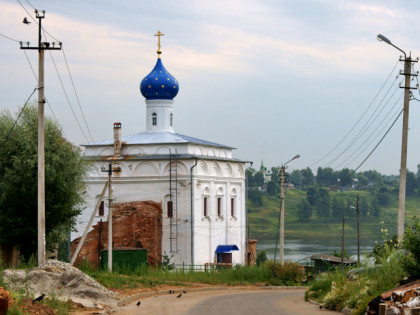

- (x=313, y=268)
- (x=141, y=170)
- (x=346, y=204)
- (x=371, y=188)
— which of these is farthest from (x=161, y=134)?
(x=371, y=188)

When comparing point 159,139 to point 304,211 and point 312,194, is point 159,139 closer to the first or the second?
point 304,211

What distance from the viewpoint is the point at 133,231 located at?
123 feet

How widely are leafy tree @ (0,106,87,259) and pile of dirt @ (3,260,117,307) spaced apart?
656 centimetres

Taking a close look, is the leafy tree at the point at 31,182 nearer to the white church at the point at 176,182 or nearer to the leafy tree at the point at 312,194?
the white church at the point at 176,182

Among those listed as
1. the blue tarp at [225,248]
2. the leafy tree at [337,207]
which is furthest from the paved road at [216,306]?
the leafy tree at [337,207]

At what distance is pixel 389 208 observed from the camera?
325 feet

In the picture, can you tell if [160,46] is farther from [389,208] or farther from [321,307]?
[389,208]

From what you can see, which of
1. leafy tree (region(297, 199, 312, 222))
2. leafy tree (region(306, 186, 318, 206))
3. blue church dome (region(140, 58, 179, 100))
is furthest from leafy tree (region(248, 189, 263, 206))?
blue church dome (region(140, 58, 179, 100))

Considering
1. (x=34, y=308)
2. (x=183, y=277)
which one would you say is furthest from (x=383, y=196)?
(x=34, y=308)

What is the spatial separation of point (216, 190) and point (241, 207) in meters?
3.42

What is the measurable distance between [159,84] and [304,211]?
60.9 metres

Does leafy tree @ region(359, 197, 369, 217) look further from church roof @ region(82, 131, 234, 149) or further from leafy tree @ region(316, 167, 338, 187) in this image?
church roof @ region(82, 131, 234, 149)

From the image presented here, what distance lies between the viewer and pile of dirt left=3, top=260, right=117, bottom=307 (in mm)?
16980

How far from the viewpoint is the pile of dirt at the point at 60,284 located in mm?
16980
